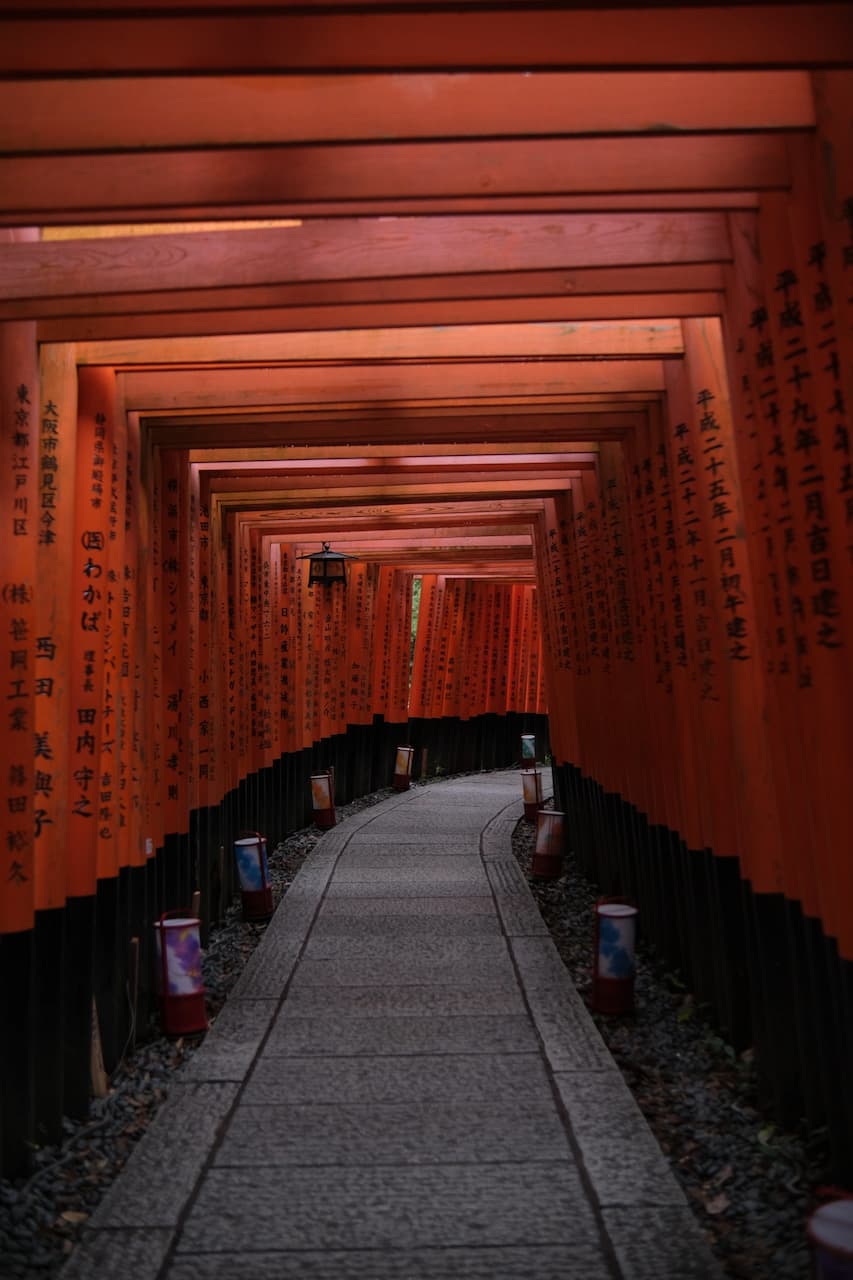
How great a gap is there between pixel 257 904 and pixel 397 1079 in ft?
12.9

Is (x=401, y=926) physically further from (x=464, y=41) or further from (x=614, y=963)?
(x=464, y=41)

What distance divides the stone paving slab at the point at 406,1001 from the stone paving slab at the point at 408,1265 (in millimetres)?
2665

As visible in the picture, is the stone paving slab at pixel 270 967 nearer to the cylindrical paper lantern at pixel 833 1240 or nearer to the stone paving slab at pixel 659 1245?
the stone paving slab at pixel 659 1245

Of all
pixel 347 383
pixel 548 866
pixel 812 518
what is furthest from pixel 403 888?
pixel 812 518

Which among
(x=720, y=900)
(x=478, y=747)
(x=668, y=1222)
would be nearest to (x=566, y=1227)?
(x=668, y=1222)

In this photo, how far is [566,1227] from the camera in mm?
3854

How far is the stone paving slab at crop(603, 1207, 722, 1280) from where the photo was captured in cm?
352

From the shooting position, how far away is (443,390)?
22.1ft

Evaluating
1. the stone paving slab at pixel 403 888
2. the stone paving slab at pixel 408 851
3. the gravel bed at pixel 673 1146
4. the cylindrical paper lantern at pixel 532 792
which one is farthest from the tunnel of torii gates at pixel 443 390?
the cylindrical paper lantern at pixel 532 792

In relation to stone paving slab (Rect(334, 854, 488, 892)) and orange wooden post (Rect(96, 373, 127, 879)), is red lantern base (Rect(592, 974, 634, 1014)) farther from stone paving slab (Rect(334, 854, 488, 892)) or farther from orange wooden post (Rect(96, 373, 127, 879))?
stone paving slab (Rect(334, 854, 488, 892))

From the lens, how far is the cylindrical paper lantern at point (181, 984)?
20.1 feet

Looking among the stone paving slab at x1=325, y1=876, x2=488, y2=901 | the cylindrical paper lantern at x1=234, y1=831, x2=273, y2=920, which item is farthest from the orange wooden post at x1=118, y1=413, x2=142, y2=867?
the stone paving slab at x1=325, y1=876, x2=488, y2=901

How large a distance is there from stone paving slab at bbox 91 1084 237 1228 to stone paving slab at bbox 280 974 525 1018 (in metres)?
1.30

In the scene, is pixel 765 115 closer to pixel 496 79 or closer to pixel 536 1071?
pixel 496 79
